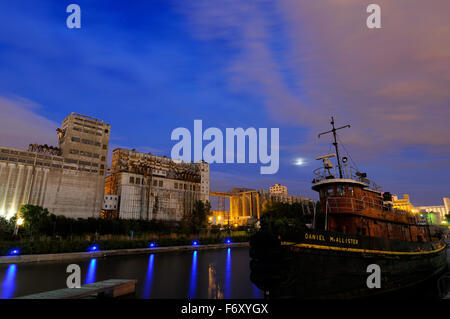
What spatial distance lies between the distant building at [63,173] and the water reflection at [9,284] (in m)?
57.9

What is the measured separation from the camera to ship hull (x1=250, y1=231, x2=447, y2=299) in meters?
7.27

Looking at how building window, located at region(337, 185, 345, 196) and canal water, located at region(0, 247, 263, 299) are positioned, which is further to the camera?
building window, located at region(337, 185, 345, 196)

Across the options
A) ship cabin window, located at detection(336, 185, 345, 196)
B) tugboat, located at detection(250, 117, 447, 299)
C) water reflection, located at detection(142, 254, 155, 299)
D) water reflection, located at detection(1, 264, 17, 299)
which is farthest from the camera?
ship cabin window, located at detection(336, 185, 345, 196)

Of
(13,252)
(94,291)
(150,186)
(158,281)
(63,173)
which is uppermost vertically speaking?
(63,173)

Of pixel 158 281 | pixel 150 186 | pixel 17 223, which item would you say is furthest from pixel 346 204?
pixel 150 186

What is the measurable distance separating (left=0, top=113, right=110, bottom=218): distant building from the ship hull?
78852mm

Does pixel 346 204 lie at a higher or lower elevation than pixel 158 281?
higher

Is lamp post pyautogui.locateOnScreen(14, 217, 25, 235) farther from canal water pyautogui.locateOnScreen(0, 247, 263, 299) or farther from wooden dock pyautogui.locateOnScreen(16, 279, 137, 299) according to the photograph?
wooden dock pyautogui.locateOnScreen(16, 279, 137, 299)

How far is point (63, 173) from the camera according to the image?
74.8 meters

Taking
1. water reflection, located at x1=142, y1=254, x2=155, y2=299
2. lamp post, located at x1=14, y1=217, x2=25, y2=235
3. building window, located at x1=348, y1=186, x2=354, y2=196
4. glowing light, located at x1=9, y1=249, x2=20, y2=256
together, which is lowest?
water reflection, located at x1=142, y1=254, x2=155, y2=299

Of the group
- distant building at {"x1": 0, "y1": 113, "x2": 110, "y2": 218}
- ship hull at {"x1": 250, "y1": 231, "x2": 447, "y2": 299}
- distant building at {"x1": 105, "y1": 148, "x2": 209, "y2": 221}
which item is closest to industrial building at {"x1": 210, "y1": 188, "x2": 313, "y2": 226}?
distant building at {"x1": 105, "y1": 148, "x2": 209, "y2": 221}

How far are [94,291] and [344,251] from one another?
1239 cm

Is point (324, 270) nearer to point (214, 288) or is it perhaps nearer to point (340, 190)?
point (340, 190)

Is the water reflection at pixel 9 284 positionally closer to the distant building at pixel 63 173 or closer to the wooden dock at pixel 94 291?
the wooden dock at pixel 94 291
